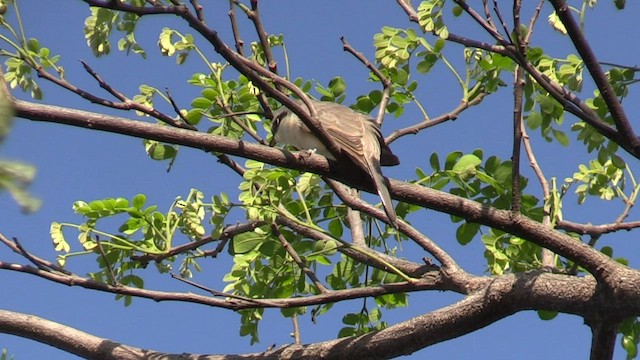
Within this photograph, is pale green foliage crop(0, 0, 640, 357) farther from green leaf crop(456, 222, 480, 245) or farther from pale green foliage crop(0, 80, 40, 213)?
pale green foliage crop(0, 80, 40, 213)

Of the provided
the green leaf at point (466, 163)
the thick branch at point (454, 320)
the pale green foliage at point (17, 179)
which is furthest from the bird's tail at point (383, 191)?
the pale green foliage at point (17, 179)

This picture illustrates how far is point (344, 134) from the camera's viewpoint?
541 centimetres

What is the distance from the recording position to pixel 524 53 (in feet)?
14.2

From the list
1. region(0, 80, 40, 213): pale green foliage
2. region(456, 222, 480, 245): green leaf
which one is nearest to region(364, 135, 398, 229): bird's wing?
region(456, 222, 480, 245): green leaf

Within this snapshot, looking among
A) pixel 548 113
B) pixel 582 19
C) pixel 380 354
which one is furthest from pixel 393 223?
pixel 582 19

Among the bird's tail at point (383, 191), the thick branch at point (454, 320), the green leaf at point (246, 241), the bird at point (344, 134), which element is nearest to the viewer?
the thick branch at point (454, 320)

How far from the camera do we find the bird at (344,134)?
16.4ft

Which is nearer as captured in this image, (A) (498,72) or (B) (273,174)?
(B) (273,174)

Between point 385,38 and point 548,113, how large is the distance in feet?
3.92

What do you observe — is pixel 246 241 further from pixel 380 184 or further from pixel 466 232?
pixel 466 232

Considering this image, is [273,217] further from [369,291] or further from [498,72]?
[498,72]

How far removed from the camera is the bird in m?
4.99

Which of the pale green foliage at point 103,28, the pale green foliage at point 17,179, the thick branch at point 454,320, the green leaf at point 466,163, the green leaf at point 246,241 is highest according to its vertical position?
the pale green foliage at point 103,28

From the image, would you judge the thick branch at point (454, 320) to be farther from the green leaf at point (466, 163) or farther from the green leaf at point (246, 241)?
the green leaf at point (466, 163)
